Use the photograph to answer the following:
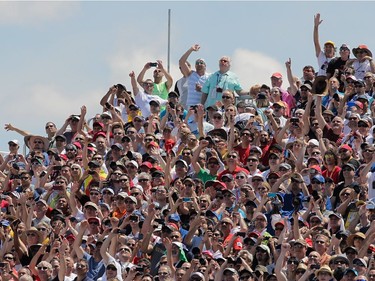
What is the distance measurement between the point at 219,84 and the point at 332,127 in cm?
430

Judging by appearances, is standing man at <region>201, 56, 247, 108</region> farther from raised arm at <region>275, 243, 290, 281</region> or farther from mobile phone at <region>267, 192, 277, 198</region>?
raised arm at <region>275, 243, 290, 281</region>

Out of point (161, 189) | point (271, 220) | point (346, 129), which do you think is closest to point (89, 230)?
point (161, 189)

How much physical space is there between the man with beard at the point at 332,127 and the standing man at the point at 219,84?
3755mm

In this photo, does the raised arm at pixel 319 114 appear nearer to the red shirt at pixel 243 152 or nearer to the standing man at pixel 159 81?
Result: the red shirt at pixel 243 152

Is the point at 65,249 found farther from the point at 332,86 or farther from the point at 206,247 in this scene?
the point at 332,86

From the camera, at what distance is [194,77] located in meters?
35.4

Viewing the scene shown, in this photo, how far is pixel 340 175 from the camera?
2858 centimetres

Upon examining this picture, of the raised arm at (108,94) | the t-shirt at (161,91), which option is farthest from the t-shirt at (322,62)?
the raised arm at (108,94)

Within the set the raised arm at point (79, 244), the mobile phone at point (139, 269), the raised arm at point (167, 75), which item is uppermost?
the raised arm at point (167, 75)

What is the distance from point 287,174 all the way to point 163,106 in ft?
22.8

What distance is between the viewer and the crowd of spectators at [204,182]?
26.1 m

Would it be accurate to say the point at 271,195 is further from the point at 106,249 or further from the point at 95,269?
the point at 95,269

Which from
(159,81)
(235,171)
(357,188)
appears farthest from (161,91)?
(357,188)

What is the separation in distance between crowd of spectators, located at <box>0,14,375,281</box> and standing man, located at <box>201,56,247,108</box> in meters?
0.04
